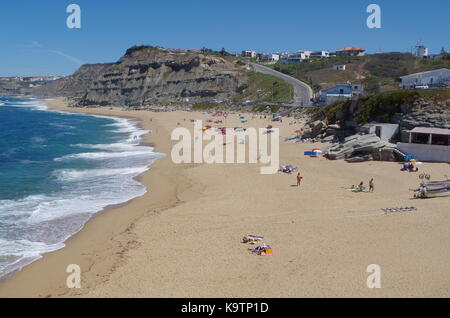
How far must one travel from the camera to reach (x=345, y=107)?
122 feet

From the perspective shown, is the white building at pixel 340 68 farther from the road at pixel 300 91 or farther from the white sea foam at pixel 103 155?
the white sea foam at pixel 103 155

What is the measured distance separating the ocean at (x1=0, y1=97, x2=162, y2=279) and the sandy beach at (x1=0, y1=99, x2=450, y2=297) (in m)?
0.94

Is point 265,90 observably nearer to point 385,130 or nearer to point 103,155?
point 103,155

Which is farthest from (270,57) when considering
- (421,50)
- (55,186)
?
(55,186)

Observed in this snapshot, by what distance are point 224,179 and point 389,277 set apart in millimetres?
14535

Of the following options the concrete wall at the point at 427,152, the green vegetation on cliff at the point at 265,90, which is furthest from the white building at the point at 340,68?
the concrete wall at the point at 427,152

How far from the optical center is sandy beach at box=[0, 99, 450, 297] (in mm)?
11438

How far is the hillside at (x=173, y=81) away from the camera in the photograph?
300ft

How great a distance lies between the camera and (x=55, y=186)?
23844mm

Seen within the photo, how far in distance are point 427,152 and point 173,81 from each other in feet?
275

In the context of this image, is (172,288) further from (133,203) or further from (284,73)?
(284,73)

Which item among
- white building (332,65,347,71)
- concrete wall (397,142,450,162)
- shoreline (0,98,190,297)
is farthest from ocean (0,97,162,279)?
white building (332,65,347,71)

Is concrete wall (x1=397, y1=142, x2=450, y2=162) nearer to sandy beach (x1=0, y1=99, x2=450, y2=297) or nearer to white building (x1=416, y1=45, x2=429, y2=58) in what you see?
sandy beach (x1=0, y1=99, x2=450, y2=297)
